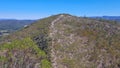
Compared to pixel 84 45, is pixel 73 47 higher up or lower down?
lower down

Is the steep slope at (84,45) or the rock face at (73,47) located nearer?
the rock face at (73,47)

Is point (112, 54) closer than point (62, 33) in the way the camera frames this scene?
Yes

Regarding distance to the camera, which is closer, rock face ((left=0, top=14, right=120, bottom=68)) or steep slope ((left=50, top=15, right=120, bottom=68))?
rock face ((left=0, top=14, right=120, bottom=68))

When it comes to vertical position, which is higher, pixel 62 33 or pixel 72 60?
pixel 62 33

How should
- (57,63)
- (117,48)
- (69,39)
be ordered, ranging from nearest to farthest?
(57,63) → (117,48) → (69,39)

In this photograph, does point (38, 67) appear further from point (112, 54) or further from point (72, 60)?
point (112, 54)

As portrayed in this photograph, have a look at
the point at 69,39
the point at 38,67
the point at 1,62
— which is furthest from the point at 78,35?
the point at 1,62

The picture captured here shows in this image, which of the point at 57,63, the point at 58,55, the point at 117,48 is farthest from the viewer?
the point at 117,48

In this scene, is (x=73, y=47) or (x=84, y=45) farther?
(x=84, y=45)
